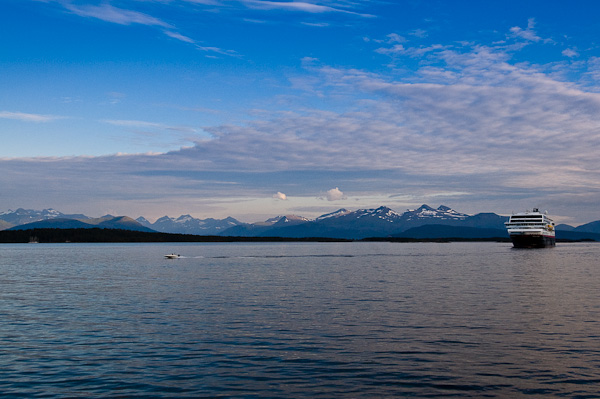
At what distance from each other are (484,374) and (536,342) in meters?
9.46

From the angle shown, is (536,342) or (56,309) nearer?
(536,342)

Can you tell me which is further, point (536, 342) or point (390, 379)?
point (536, 342)

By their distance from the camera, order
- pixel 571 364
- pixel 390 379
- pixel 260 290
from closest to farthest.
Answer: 1. pixel 390 379
2. pixel 571 364
3. pixel 260 290

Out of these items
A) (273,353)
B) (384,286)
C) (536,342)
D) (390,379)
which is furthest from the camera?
(384,286)

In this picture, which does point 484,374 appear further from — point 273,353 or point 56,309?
point 56,309

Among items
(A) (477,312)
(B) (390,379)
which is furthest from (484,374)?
(A) (477,312)

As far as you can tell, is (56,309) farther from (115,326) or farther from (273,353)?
(273,353)

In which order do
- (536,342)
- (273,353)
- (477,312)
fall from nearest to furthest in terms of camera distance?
(273,353)
(536,342)
(477,312)

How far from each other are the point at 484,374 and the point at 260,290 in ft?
136

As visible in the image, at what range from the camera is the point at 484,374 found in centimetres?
2497

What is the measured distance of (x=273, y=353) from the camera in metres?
29.5

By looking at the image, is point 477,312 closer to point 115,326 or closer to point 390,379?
point 390,379

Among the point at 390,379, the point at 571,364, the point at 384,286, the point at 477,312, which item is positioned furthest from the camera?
the point at 384,286

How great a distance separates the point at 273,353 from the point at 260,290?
34638 millimetres
